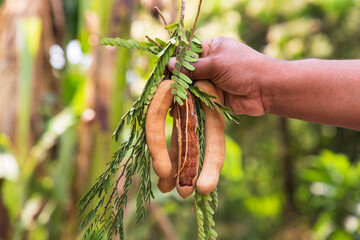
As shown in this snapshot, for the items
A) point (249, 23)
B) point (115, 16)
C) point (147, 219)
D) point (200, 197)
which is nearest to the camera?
point (200, 197)

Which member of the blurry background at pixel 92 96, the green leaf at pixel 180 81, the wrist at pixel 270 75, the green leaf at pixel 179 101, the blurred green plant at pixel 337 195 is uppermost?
the green leaf at pixel 180 81

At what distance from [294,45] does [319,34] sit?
0.49 m

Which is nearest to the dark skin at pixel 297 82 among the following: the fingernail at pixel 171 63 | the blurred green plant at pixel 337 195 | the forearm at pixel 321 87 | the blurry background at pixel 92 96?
the forearm at pixel 321 87

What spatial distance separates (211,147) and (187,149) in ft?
0.18

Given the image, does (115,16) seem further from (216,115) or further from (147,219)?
(147,219)

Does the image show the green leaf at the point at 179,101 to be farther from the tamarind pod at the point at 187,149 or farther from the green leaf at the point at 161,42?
the green leaf at the point at 161,42

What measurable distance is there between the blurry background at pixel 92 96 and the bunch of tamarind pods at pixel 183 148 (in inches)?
27.9

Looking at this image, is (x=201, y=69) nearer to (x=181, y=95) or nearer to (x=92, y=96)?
(x=181, y=95)

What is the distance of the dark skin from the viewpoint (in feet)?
2.96

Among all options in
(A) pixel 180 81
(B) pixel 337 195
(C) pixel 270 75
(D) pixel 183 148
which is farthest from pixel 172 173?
(B) pixel 337 195

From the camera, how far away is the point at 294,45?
157 inches

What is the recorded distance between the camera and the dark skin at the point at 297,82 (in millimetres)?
901

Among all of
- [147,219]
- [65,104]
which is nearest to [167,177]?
[65,104]

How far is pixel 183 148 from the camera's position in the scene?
0.77m
